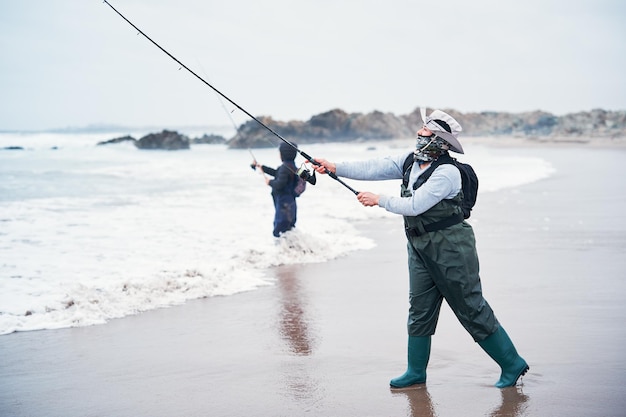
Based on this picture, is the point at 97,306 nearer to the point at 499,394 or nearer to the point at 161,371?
the point at 161,371

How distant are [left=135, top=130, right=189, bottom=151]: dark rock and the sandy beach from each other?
134 ft

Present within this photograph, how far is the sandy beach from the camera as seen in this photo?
13.5 ft

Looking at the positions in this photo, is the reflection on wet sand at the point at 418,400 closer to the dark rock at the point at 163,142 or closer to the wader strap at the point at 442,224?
the wader strap at the point at 442,224

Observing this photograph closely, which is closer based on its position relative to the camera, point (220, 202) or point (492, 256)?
point (492, 256)

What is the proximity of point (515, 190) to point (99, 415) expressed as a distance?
14.5 metres

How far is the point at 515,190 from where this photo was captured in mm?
17234

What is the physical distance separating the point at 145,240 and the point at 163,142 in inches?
1530

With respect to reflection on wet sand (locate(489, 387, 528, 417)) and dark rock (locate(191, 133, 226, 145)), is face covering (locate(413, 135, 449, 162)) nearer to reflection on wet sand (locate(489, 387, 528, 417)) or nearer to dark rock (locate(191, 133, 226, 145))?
reflection on wet sand (locate(489, 387, 528, 417))

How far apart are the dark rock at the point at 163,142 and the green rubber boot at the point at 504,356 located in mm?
45179

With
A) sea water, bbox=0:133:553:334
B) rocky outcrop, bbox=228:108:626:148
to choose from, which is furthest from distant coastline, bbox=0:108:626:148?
sea water, bbox=0:133:553:334

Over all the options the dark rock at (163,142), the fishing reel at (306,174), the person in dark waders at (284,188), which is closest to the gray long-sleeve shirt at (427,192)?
the fishing reel at (306,174)

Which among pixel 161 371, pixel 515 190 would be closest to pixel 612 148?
pixel 515 190

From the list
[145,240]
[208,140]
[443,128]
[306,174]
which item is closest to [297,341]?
[306,174]

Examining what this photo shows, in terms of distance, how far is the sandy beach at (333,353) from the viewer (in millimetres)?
4113
